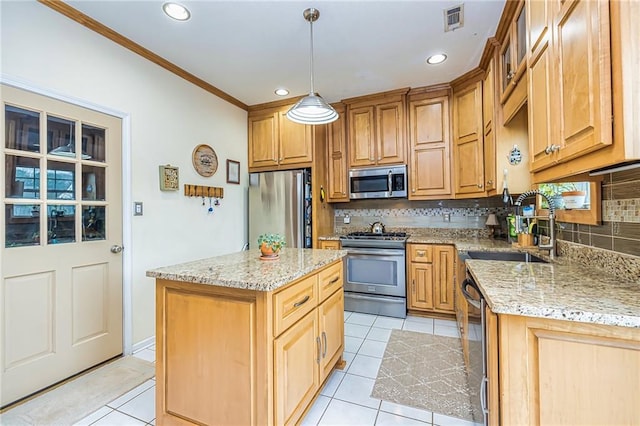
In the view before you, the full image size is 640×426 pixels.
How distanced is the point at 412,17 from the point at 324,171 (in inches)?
77.0

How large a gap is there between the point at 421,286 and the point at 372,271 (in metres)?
0.54

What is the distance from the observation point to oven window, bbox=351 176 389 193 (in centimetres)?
344

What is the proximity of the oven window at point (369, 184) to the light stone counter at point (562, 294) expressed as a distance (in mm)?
2028

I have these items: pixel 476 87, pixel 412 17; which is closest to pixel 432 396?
pixel 412 17

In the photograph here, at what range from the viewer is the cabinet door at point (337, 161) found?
3.66m

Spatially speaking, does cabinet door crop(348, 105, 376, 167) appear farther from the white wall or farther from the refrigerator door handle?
the white wall

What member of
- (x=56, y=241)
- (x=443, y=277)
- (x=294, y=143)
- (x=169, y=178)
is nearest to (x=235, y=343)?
(x=56, y=241)

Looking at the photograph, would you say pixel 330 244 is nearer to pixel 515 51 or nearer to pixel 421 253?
pixel 421 253

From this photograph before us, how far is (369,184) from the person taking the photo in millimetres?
3510

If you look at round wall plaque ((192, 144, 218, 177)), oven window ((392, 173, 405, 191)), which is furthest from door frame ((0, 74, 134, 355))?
oven window ((392, 173, 405, 191))

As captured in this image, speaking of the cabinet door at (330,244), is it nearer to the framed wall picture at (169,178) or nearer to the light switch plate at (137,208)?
the framed wall picture at (169,178)

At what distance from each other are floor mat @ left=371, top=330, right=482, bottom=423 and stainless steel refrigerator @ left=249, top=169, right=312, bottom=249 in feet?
5.06

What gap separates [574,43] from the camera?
1015 mm

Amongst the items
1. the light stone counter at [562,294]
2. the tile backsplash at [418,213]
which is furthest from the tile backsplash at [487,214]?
the light stone counter at [562,294]
